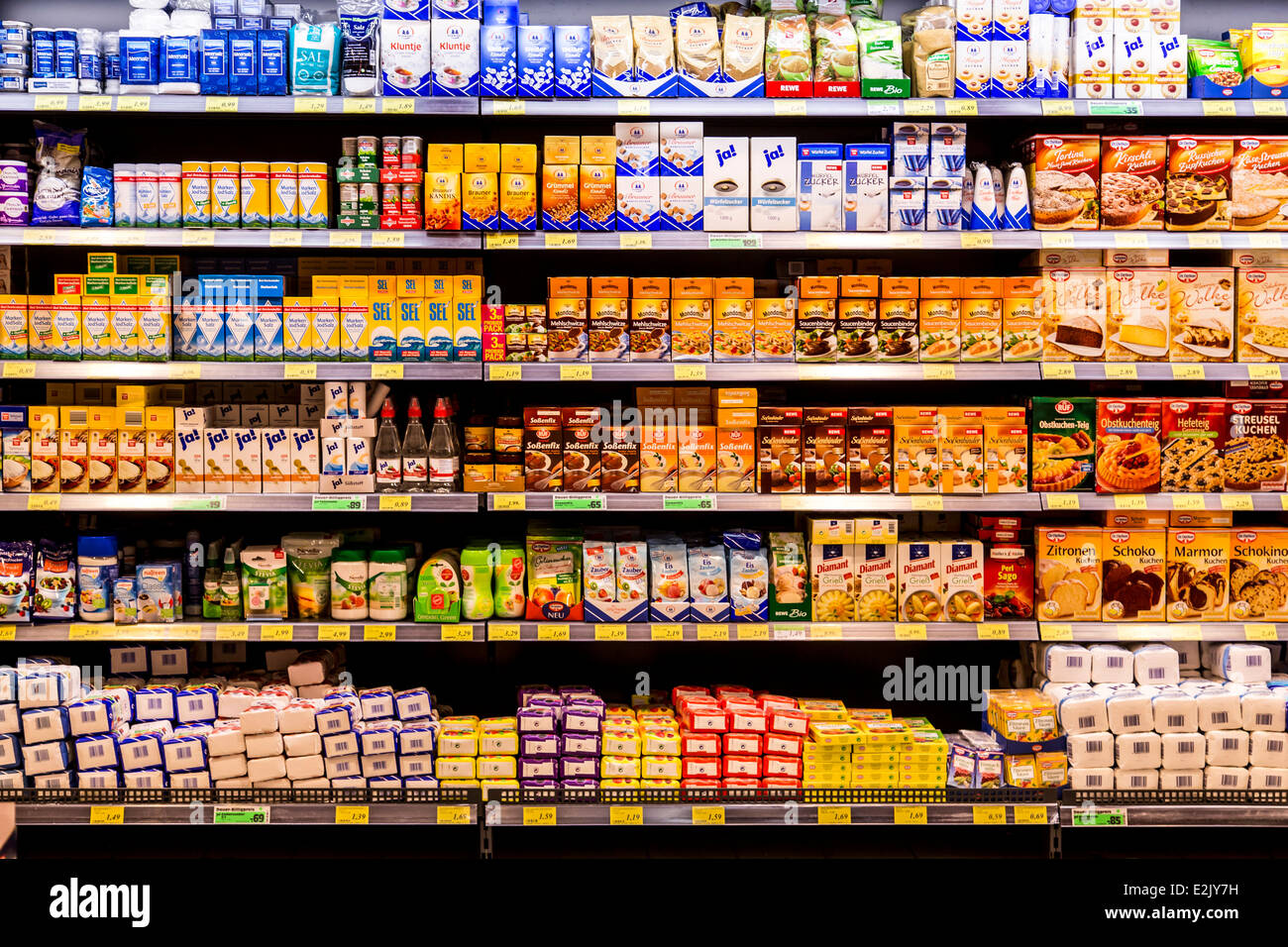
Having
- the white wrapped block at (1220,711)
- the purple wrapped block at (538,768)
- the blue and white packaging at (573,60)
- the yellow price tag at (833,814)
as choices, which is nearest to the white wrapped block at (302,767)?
the purple wrapped block at (538,768)

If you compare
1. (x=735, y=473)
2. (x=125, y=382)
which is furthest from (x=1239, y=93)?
(x=125, y=382)

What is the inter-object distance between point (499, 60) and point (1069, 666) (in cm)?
263

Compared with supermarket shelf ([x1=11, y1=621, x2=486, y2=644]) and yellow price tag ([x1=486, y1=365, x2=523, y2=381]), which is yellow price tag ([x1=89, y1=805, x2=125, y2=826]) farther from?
yellow price tag ([x1=486, y1=365, x2=523, y2=381])

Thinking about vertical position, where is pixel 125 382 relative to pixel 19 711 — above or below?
above

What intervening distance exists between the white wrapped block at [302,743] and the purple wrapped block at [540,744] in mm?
621

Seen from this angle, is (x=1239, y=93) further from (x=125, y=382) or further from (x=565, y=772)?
(x=125, y=382)

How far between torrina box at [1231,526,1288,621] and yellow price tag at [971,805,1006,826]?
1.05 metres

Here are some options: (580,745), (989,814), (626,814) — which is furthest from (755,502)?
(989,814)

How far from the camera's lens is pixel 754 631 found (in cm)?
332

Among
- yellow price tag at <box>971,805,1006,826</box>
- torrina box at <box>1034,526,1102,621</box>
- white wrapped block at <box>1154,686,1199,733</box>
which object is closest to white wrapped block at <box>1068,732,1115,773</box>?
white wrapped block at <box>1154,686,1199,733</box>

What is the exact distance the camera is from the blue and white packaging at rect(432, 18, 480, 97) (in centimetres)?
324

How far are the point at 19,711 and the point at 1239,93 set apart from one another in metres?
4.24

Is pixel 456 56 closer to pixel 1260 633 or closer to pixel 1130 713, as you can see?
pixel 1130 713
